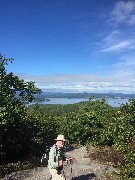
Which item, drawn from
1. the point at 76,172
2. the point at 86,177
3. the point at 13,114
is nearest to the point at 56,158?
the point at 86,177

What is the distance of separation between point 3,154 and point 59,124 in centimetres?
1036

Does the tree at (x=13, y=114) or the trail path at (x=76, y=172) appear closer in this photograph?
the trail path at (x=76, y=172)

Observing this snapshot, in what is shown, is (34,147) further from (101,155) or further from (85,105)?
(85,105)

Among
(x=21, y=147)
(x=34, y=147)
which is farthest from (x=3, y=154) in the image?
(x=34, y=147)

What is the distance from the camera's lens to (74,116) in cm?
2930

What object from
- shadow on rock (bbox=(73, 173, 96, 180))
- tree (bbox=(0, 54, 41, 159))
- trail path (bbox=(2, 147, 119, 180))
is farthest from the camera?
tree (bbox=(0, 54, 41, 159))

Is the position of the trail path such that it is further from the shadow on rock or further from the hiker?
the hiker

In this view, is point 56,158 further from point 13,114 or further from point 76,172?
point 13,114

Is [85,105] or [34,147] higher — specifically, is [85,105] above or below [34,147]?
above

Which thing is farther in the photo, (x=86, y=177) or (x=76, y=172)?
(x=76, y=172)

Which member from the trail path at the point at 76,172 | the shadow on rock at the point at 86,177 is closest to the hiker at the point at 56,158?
the trail path at the point at 76,172

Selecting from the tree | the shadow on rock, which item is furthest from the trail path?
the tree

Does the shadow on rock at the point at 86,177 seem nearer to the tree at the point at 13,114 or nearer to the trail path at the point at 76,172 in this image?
the trail path at the point at 76,172

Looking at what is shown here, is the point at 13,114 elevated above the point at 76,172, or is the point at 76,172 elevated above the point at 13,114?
the point at 13,114
